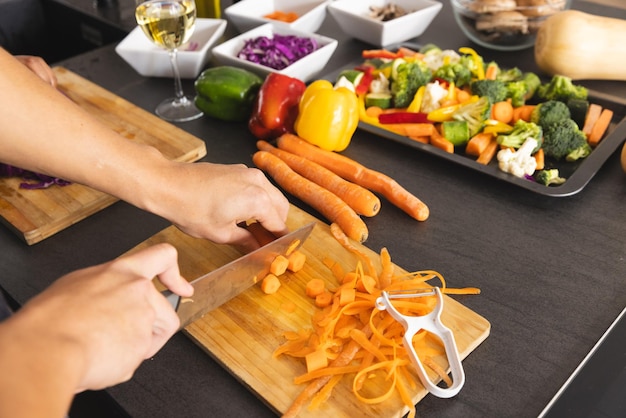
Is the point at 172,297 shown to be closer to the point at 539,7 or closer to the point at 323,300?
the point at 323,300

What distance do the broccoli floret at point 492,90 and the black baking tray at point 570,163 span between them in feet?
0.64

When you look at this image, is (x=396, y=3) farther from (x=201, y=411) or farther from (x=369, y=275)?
(x=201, y=411)

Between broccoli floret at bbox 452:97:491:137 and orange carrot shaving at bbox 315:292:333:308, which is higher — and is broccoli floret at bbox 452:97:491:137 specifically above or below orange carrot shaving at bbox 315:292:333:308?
above

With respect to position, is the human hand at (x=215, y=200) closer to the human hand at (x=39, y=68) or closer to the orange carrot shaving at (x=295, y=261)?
the orange carrot shaving at (x=295, y=261)

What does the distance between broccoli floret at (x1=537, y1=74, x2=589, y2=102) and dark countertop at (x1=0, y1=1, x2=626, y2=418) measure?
0.23 meters

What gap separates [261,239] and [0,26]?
1.92 m

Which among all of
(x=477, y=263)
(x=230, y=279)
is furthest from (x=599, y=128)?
(x=230, y=279)

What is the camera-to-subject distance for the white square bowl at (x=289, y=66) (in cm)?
181

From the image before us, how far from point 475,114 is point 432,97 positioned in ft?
0.44

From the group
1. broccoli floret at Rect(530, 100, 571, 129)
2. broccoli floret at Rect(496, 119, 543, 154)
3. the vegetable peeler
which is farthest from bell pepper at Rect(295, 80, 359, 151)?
the vegetable peeler

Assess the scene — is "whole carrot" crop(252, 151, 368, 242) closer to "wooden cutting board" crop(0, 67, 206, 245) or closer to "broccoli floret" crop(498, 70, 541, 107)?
"wooden cutting board" crop(0, 67, 206, 245)

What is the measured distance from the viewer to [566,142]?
1527 millimetres

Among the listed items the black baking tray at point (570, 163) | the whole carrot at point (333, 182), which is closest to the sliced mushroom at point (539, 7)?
the black baking tray at point (570, 163)

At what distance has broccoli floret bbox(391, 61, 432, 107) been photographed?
5.66ft
